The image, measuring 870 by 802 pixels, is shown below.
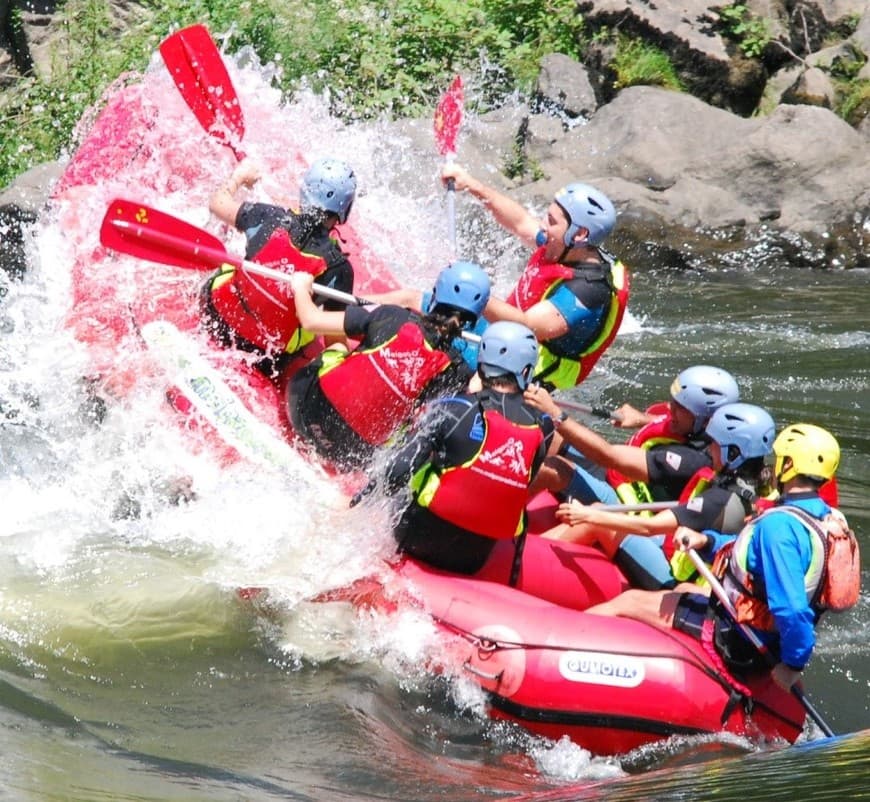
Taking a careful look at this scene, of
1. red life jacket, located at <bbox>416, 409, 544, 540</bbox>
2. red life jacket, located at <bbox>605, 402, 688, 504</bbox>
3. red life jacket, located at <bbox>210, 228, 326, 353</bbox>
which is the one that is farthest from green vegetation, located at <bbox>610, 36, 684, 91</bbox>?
red life jacket, located at <bbox>416, 409, 544, 540</bbox>

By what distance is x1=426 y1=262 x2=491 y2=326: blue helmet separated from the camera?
5.66 meters

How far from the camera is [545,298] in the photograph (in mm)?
6320

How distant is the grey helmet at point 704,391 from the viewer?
18.4ft

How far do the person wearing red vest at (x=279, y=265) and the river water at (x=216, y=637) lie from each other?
0.36 m

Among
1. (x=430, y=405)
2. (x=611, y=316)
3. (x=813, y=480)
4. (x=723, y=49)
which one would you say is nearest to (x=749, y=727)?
(x=813, y=480)

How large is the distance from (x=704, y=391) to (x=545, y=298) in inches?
39.6

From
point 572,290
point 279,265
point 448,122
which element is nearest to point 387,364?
point 279,265

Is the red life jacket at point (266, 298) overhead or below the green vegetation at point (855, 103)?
overhead

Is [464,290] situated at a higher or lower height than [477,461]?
higher

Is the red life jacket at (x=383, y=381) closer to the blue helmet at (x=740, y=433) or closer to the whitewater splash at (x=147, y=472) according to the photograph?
the whitewater splash at (x=147, y=472)

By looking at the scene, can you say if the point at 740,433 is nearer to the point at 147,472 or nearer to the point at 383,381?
the point at 383,381

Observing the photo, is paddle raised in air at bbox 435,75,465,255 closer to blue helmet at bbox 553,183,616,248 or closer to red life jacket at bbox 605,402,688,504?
blue helmet at bbox 553,183,616,248

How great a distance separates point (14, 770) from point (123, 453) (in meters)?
2.22

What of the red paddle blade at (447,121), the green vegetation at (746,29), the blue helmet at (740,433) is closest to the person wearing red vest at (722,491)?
the blue helmet at (740,433)
